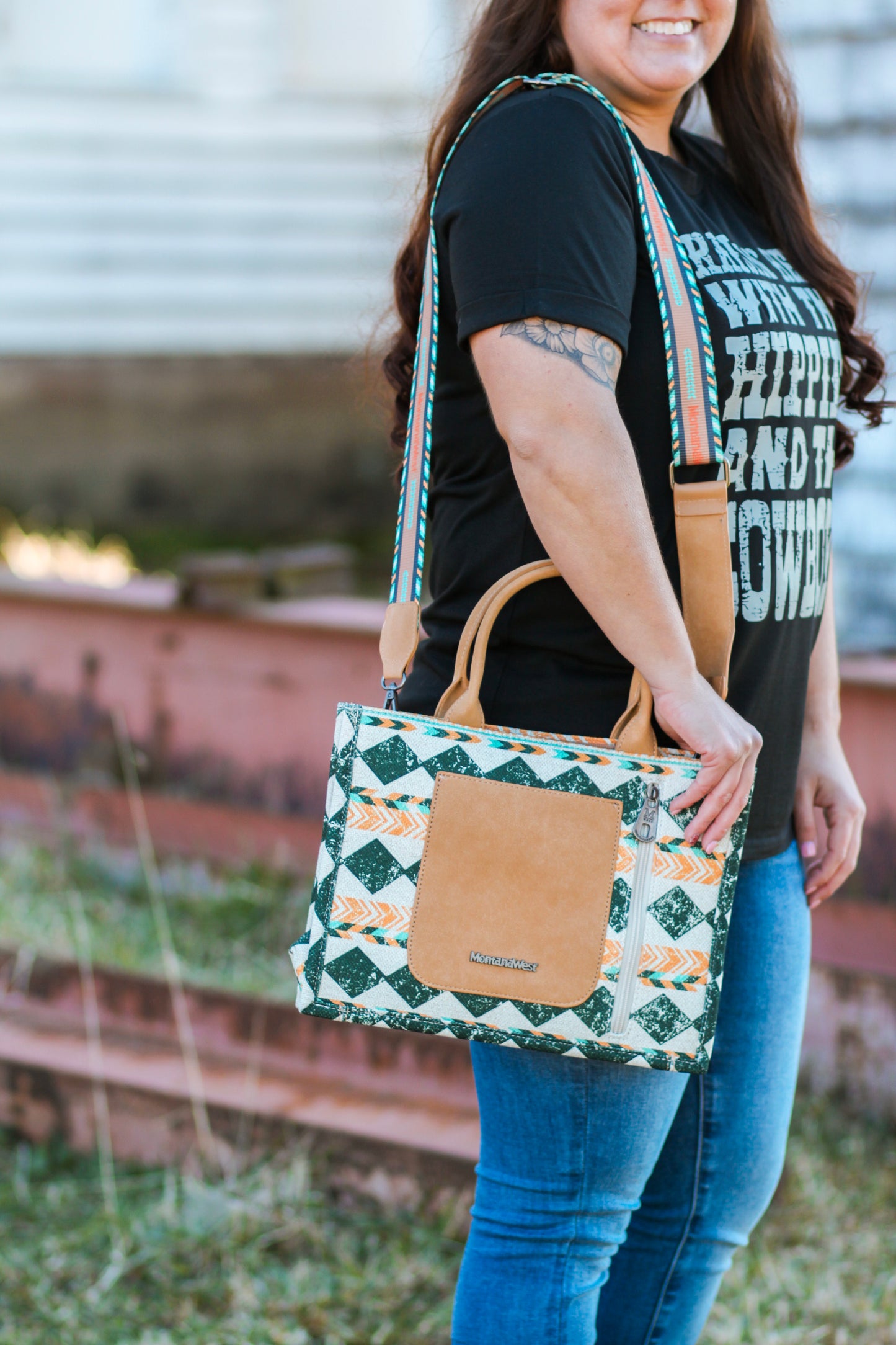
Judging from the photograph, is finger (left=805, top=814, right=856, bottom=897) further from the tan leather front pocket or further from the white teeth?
the white teeth

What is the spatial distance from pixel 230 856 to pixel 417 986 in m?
2.18

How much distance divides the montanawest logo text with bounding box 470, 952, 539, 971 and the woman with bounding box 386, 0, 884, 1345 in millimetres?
130

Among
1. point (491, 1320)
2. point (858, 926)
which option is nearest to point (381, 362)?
point (491, 1320)

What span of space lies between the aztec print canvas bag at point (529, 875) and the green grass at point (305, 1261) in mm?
1086

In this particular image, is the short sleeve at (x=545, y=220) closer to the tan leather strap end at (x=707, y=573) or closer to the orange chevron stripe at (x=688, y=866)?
the tan leather strap end at (x=707, y=573)

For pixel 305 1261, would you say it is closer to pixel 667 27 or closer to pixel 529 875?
pixel 529 875

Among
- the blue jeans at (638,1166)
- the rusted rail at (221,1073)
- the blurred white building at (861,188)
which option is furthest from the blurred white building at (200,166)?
the blue jeans at (638,1166)

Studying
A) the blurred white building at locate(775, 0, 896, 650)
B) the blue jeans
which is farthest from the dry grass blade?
the blurred white building at locate(775, 0, 896, 650)

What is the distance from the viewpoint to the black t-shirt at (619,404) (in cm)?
131

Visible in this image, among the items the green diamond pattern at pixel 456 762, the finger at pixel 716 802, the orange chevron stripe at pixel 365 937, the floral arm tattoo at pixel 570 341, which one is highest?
the floral arm tattoo at pixel 570 341

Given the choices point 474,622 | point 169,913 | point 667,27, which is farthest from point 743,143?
point 169,913

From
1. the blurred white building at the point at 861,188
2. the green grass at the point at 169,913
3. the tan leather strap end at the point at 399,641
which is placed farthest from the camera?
the blurred white building at the point at 861,188

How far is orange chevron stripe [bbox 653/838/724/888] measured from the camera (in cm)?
133

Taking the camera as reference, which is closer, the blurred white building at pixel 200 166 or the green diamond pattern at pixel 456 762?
the green diamond pattern at pixel 456 762
